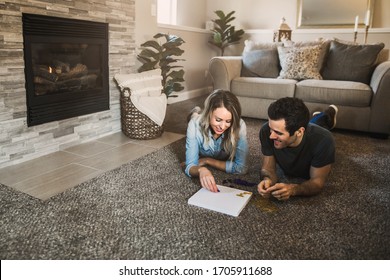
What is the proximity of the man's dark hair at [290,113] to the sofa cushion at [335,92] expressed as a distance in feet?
5.25

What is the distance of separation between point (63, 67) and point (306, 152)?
174 centimetres

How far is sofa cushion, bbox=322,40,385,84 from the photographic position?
10.6 ft

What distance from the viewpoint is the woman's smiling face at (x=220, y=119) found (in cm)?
174

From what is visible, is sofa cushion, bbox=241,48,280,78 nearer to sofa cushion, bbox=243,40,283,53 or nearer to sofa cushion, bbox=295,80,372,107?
sofa cushion, bbox=243,40,283,53

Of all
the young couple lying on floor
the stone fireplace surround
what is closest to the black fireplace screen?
the stone fireplace surround

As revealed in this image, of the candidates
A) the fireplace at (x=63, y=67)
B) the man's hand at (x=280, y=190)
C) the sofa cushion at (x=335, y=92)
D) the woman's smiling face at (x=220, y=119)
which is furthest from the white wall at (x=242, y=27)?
the man's hand at (x=280, y=190)

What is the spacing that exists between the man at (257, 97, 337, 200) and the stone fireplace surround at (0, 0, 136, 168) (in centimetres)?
146

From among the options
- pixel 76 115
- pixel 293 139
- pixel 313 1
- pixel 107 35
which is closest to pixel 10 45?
pixel 76 115

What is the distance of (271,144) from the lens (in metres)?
1.83

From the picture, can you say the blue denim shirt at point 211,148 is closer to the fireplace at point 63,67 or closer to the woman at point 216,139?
the woman at point 216,139

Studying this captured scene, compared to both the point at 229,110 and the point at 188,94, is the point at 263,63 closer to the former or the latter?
the point at 188,94

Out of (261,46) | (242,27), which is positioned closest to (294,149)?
(261,46)

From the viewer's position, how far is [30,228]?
1407 mm
